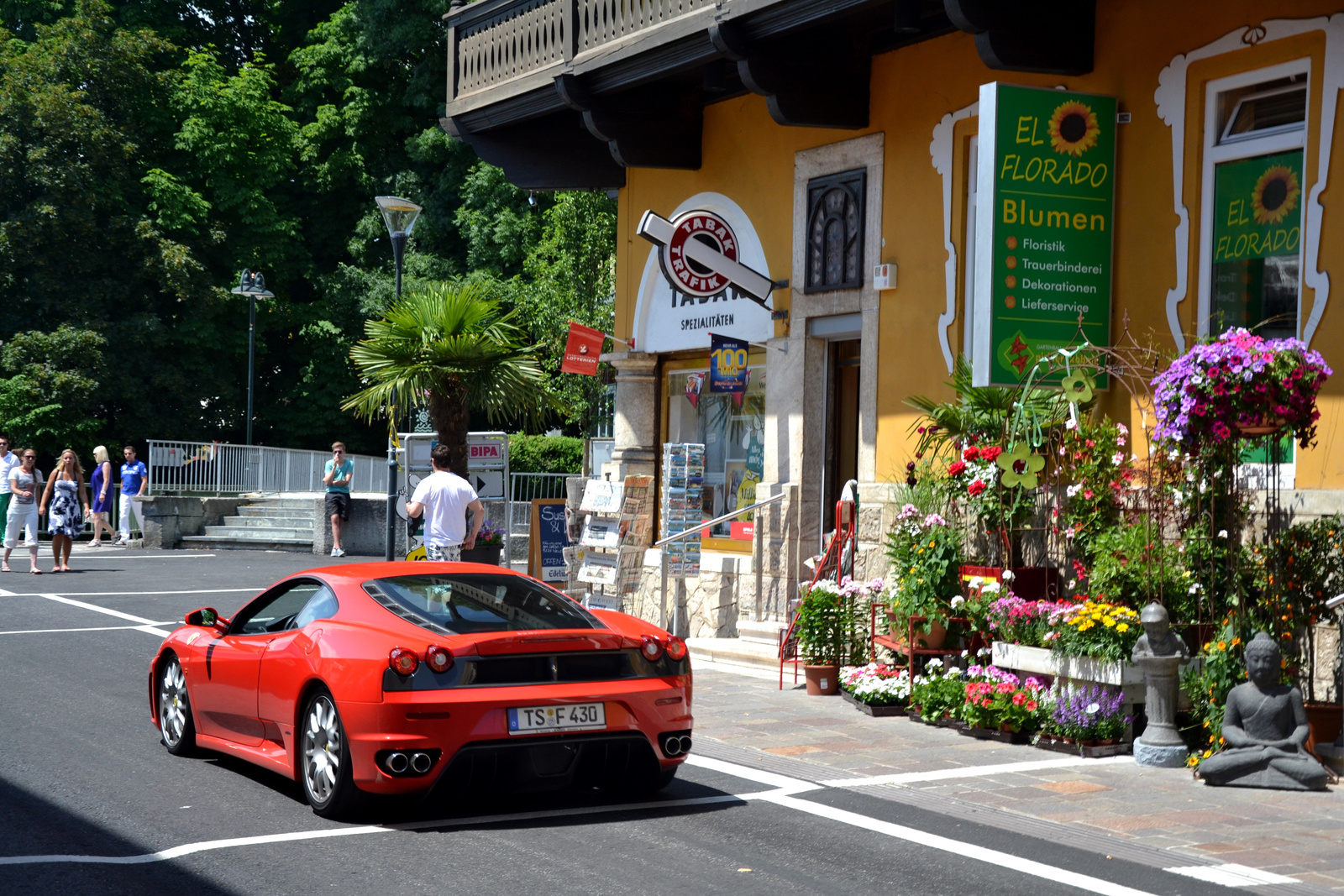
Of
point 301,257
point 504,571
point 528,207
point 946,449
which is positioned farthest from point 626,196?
point 301,257

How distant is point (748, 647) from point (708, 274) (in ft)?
12.9

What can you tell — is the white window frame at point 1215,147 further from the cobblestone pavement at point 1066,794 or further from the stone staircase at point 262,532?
the stone staircase at point 262,532

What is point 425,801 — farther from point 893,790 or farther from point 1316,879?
point 1316,879

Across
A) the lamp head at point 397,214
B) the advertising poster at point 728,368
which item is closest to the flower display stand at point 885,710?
the advertising poster at point 728,368

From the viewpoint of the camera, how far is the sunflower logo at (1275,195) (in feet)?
31.4

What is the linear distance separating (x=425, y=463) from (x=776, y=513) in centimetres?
567

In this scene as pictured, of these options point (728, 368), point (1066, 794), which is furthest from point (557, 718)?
point (728, 368)

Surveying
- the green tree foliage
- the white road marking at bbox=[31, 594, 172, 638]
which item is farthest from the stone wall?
the white road marking at bbox=[31, 594, 172, 638]

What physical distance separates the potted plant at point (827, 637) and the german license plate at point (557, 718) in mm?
4597

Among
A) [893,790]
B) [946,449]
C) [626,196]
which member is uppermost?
[626,196]

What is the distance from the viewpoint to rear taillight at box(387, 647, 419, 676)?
21.5 feet

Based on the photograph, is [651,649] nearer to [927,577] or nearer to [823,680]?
[927,577]

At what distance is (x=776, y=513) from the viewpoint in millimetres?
13812

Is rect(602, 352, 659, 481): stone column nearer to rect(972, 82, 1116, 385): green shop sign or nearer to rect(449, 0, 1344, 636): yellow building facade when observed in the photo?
rect(449, 0, 1344, 636): yellow building facade
